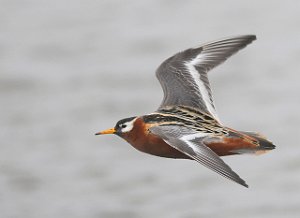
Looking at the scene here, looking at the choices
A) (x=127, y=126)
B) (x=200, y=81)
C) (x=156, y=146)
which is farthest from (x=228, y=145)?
(x=200, y=81)

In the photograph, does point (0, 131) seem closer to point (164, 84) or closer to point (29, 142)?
point (29, 142)

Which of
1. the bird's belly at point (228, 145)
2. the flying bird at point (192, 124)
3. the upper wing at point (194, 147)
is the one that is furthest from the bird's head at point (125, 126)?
the bird's belly at point (228, 145)

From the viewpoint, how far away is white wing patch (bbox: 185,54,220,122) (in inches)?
403

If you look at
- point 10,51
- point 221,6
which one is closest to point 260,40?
point 221,6

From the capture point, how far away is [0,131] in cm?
1553

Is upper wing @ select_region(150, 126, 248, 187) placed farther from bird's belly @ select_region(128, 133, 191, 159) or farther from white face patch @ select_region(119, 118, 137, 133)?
white face patch @ select_region(119, 118, 137, 133)

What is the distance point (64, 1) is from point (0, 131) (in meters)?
Answer: 4.59

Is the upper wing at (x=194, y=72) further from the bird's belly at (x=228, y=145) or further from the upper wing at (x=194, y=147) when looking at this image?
the upper wing at (x=194, y=147)

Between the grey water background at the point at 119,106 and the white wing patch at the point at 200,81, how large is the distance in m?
3.42

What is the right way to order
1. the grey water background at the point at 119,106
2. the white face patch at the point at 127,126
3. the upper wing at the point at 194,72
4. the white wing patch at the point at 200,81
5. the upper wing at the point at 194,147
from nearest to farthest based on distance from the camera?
the upper wing at the point at 194,147 < the white face patch at the point at 127,126 < the white wing patch at the point at 200,81 < the upper wing at the point at 194,72 < the grey water background at the point at 119,106

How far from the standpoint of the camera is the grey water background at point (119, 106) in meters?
→ 14.2

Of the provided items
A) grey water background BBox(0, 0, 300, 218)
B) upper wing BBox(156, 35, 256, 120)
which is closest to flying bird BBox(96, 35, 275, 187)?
upper wing BBox(156, 35, 256, 120)

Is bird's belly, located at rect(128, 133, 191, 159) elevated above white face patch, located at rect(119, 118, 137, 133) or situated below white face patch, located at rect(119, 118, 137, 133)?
below

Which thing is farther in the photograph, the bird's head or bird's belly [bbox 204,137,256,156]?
the bird's head
